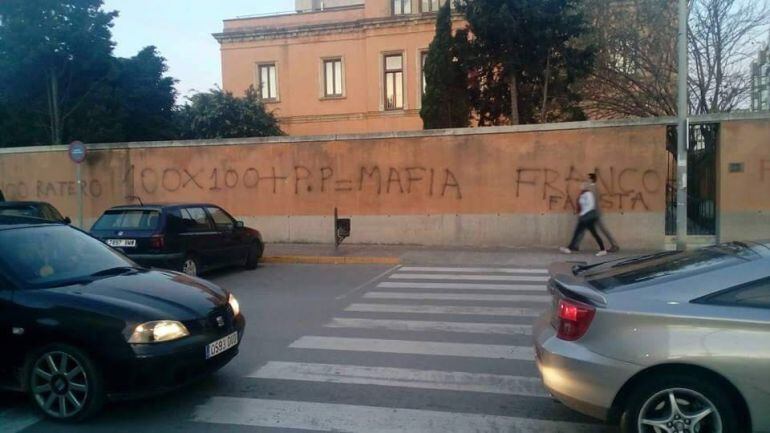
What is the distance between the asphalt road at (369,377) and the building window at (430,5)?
2647 cm

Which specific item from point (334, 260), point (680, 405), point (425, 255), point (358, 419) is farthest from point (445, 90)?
point (680, 405)

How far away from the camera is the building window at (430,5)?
109 feet

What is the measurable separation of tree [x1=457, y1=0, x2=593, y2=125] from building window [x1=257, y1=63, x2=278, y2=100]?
1822cm

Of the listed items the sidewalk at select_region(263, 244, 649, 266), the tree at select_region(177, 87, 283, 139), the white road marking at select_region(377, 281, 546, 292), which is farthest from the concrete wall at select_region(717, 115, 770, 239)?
the tree at select_region(177, 87, 283, 139)

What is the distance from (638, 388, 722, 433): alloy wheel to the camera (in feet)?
12.1

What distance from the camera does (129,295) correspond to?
4.96m

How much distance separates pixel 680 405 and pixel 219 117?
934 inches

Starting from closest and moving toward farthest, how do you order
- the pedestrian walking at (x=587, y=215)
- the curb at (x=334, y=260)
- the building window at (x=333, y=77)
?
1. the pedestrian walking at (x=587, y=215)
2. the curb at (x=334, y=260)
3. the building window at (x=333, y=77)

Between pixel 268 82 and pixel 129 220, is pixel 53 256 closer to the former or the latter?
pixel 129 220

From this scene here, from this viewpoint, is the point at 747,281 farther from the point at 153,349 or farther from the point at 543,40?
the point at 543,40

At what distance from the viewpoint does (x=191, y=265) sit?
1145 centimetres

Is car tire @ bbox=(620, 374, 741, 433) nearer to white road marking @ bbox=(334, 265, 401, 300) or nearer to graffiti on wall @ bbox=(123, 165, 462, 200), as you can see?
white road marking @ bbox=(334, 265, 401, 300)

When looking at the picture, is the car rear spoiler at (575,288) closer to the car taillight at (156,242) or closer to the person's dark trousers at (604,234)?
the car taillight at (156,242)

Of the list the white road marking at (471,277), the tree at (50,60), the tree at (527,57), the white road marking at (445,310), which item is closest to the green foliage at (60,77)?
the tree at (50,60)
